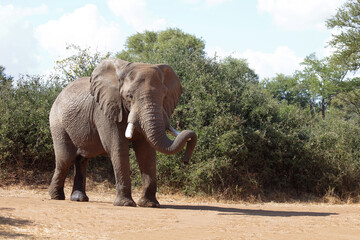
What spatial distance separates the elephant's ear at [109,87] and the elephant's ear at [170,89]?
87 cm

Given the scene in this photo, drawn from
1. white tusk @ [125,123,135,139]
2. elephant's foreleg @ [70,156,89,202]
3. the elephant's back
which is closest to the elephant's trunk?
white tusk @ [125,123,135,139]

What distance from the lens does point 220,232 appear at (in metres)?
6.60

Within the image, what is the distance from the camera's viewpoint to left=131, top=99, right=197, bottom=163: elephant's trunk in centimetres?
803

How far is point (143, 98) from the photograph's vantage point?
841 centimetres

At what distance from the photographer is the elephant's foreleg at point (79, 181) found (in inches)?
405

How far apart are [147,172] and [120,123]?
46.4 inches

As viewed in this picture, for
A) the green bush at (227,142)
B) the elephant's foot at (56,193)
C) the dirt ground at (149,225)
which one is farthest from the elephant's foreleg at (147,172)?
the green bush at (227,142)

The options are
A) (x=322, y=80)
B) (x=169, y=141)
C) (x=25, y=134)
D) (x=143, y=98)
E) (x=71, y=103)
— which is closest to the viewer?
(x=169, y=141)

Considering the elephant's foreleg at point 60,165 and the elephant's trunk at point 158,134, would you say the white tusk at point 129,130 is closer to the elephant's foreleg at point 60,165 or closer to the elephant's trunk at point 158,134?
the elephant's trunk at point 158,134

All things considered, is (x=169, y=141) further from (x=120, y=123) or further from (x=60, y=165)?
(x=60, y=165)

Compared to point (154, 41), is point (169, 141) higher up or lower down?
lower down

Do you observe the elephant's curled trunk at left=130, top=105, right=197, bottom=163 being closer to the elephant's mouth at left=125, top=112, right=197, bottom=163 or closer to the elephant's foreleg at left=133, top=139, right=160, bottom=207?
the elephant's mouth at left=125, top=112, right=197, bottom=163

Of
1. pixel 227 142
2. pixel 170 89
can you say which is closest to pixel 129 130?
pixel 170 89

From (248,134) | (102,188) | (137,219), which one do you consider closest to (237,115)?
(248,134)
